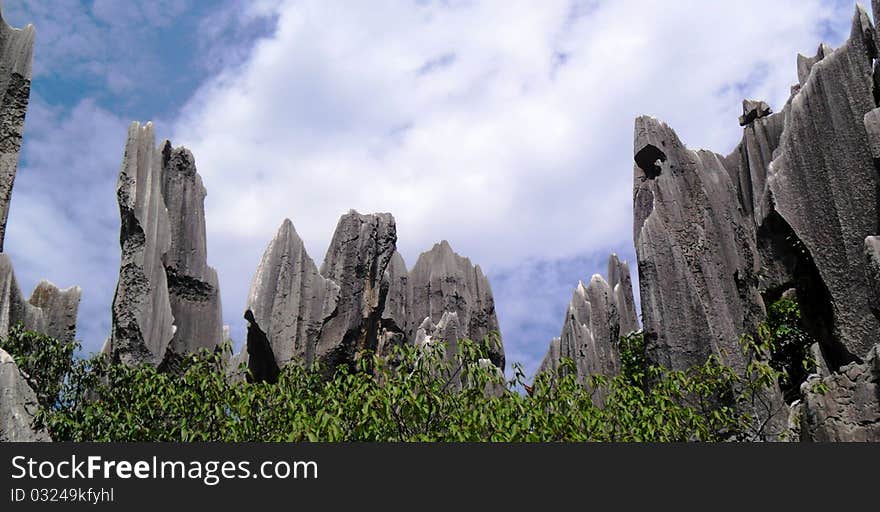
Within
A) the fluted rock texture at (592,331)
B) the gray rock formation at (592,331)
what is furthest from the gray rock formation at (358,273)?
the gray rock formation at (592,331)

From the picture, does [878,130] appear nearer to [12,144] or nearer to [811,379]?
[811,379]

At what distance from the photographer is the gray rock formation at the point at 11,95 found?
44.0 ft

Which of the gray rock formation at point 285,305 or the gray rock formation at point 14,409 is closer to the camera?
the gray rock formation at point 14,409

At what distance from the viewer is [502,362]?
109ft

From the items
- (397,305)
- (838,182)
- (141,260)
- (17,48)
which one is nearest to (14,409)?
(17,48)

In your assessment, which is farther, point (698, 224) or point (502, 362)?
point (502, 362)

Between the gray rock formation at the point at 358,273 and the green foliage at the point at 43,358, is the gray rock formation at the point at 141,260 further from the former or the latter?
the gray rock formation at the point at 358,273

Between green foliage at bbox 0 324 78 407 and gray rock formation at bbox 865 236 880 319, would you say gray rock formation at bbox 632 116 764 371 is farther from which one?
green foliage at bbox 0 324 78 407

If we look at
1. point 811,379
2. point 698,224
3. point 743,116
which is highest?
point 743,116

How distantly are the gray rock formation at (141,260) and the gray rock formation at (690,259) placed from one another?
10.4 meters

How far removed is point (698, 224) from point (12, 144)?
13639 mm

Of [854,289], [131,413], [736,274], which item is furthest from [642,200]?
[131,413]

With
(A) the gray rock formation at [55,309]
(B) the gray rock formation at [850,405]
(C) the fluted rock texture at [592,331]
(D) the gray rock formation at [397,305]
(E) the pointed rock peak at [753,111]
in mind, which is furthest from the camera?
(D) the gray rock formation at [397,305]

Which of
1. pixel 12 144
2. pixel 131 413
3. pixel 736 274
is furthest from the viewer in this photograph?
pixel 736 274
